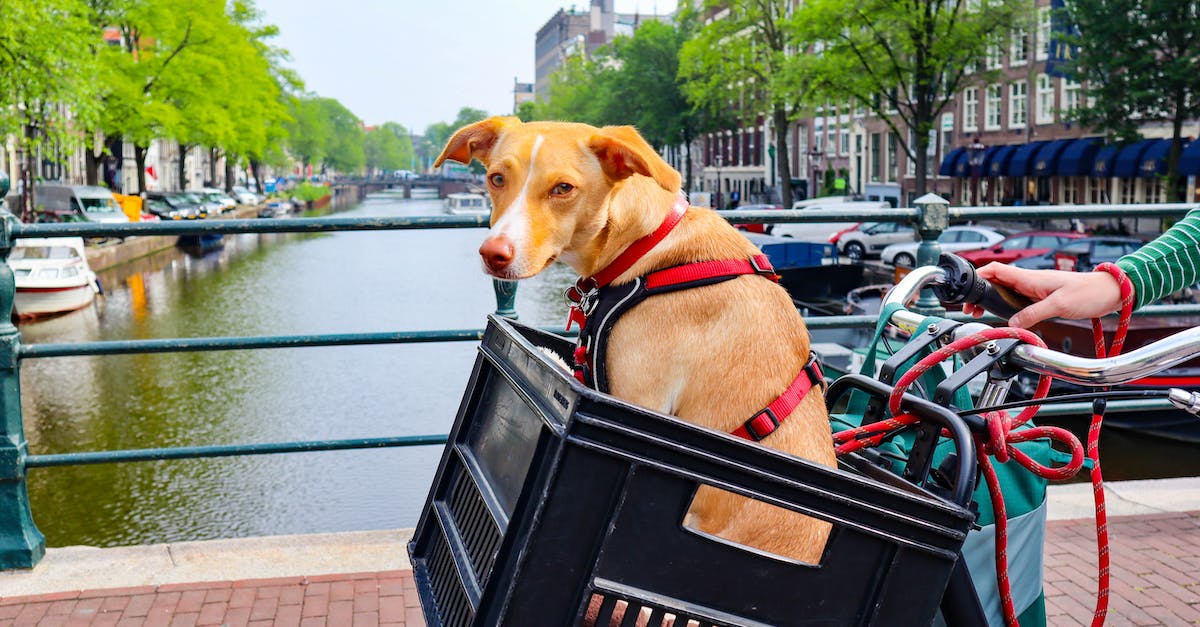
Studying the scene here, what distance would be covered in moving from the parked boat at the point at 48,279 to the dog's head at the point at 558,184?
852 inches

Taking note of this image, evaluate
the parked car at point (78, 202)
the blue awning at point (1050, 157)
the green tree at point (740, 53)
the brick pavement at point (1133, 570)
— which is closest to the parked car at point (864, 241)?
the green tree at point (740, 53)

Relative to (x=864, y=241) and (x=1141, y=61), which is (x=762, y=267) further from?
(x=864, y=241)

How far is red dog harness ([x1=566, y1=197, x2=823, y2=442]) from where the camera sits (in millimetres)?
1974

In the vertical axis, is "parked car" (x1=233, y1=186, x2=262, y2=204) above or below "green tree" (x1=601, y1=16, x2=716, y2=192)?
below

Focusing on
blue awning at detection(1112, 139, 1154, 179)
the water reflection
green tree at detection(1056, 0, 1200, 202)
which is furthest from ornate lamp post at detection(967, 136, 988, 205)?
the water reflection

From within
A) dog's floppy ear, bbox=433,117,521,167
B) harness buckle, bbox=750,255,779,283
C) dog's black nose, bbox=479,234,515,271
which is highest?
dog's floppy ear, bbox=433,117,521,167

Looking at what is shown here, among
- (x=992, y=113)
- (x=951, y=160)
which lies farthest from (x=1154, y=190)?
(x=951, y=160)

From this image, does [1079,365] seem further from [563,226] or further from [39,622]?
[39,622]

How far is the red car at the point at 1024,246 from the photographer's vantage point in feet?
77.6

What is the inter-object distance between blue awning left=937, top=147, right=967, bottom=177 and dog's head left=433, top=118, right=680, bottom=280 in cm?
4159

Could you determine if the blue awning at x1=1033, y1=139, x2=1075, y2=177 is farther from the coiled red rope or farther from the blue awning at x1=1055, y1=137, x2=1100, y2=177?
the coiled red rope

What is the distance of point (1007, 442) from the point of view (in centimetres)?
184

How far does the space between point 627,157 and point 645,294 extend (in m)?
0.25

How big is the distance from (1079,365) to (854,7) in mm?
29965
